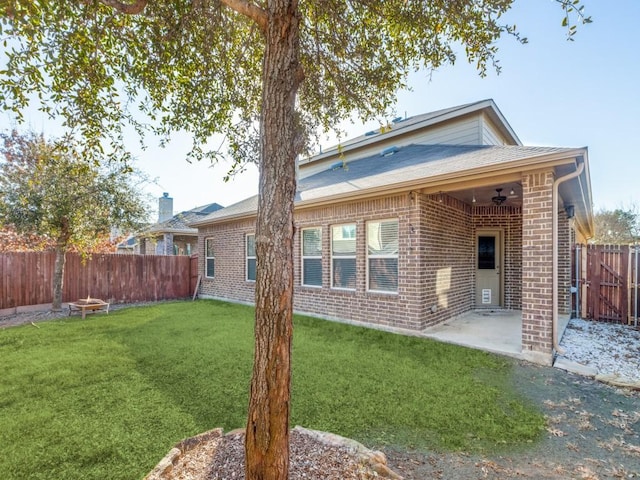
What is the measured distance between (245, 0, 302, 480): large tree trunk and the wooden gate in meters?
9.32

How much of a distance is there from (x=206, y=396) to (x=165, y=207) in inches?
632

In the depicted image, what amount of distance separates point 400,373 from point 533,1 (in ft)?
15.7

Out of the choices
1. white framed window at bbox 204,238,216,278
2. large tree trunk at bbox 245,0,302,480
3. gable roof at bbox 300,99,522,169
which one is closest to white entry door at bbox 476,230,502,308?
gable roof at bbox 300,99,522,169

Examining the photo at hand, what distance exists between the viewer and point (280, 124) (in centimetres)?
190

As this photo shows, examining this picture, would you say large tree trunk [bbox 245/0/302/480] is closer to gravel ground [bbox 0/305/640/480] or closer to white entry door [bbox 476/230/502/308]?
gravel ground [bbox 0/305/640/480]

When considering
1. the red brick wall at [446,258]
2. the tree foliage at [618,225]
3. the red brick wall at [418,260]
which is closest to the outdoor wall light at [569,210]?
the red brick wall at [418,260]

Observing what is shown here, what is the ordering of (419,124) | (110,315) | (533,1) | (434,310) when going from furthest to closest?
(419,124)
(110,315)
(434,310)
(533,1)

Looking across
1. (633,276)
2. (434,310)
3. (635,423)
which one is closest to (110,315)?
(434,310)

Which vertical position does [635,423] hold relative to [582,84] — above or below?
below

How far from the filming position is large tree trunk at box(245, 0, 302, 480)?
5.96ft

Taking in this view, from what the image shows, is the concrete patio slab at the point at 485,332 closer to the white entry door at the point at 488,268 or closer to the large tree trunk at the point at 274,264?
the white entry door at the point at 488,268

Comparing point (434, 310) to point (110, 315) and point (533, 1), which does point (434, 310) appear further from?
point (110, 315)

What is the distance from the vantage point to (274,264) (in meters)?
1.83

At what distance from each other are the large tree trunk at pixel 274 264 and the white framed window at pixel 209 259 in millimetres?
11420
